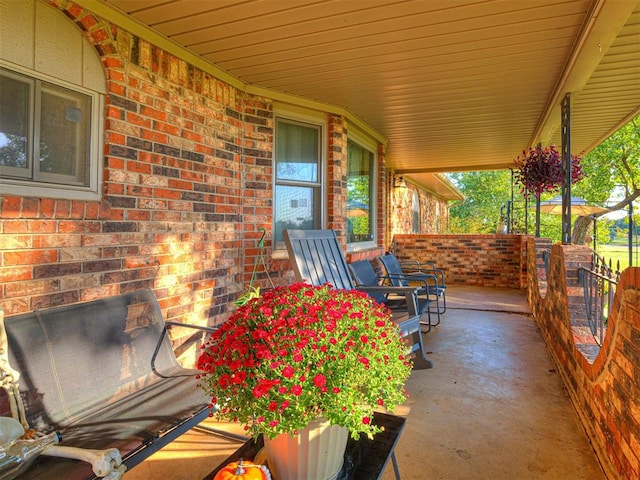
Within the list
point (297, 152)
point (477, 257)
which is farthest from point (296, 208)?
point (477, 257)

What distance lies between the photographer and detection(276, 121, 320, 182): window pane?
12.1 feet

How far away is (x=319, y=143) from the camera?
4.00 m

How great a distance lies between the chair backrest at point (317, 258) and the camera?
315 cm

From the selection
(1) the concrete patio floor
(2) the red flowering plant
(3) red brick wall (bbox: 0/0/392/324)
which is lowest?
(1) the concrete patio floor

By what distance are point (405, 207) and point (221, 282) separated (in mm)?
7300

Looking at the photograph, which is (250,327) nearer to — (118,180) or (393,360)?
(393,360)

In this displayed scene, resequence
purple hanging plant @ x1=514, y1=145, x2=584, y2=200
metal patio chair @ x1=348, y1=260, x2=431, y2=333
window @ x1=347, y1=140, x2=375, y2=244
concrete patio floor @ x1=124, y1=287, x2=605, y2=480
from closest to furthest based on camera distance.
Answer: concrete patio floor @ x1=124, y1=287, x2=605, y2=480 < metal patio chair @ x1=348, y1=260, x2=431, y2=333 < purple hanging plant @ x1=514, y1=145, x2=584, y2=200 < window @ x1=347, y1=140, x2=375, y2=244

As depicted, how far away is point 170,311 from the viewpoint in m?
2.57

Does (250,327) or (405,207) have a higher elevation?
(405,207)

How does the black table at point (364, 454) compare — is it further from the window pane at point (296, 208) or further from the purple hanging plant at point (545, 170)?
the purple hanging plant at point (545, 170)

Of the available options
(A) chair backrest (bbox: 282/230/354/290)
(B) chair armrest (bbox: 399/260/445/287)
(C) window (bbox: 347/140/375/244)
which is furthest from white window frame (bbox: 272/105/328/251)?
(B) chair armrest (bbox: 399/260/445/287)

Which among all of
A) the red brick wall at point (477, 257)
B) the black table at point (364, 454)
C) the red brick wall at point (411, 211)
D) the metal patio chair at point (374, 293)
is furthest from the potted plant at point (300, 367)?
the red brick wall at point (411, 211)

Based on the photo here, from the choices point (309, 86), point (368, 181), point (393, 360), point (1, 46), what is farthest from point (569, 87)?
point (1, 46)

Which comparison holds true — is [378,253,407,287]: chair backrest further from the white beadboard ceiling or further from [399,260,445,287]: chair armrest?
the white beadboard ceiling
